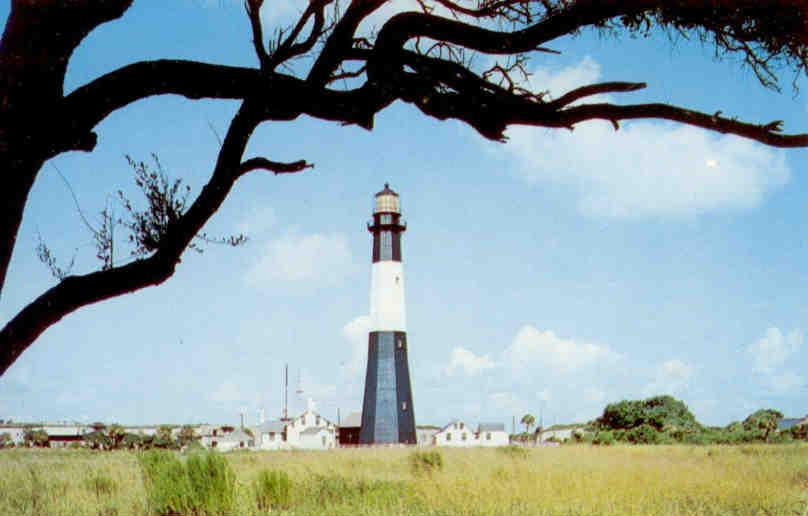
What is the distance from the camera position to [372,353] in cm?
3772

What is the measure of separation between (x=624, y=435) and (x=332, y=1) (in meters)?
43.5

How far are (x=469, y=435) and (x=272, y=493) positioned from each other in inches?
2280

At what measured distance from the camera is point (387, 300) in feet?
123

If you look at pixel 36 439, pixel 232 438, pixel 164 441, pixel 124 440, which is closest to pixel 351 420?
pixel 232 438

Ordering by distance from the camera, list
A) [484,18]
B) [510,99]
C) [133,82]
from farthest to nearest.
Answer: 1. [484,18]
2. [510,99]
3. [133,82]

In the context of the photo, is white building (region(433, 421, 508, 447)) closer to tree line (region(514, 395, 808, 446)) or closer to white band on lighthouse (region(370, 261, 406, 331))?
tree line (region(514, 395, 808, 446))

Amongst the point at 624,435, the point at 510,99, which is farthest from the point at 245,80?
the point at 624,435

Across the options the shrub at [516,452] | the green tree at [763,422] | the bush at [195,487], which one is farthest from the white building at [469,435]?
the bush at [195,487]

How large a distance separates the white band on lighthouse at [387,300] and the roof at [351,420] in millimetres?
20432

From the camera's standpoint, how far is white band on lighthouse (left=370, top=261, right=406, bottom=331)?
37500 mm

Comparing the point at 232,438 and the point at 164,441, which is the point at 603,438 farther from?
the point at 232,438

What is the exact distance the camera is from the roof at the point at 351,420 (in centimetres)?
5691

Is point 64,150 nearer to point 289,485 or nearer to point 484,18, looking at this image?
point 484,18

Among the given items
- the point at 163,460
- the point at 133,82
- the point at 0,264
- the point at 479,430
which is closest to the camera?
the point at 0,264
